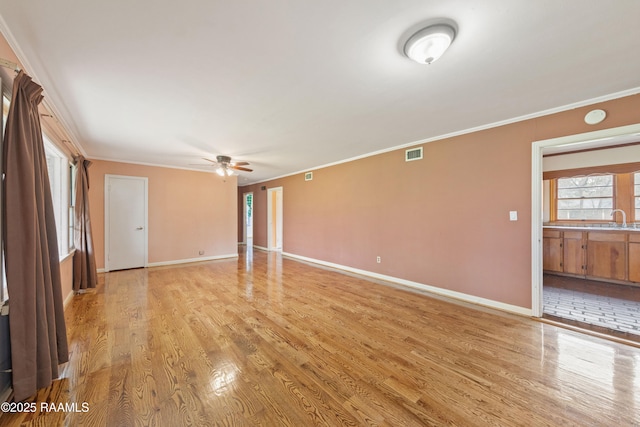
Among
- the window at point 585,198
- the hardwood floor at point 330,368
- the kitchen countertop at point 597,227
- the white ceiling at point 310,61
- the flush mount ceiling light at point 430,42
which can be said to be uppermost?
the white ceiling at point 310,61

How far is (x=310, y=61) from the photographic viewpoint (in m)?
1.86

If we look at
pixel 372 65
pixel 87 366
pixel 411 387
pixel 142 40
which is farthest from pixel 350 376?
pixel 142 40

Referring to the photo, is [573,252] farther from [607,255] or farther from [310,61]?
[310,61]

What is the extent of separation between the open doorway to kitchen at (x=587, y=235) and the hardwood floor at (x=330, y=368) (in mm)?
957

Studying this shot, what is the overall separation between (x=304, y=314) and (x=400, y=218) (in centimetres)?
238

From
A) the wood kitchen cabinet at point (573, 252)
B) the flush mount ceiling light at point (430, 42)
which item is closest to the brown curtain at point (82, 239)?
the flush mount ceiling light at point (430, 42)

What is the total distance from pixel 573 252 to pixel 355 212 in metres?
4.00

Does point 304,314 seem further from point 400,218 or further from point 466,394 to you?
point 400,218

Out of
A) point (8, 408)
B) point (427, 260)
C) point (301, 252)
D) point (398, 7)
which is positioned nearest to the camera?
point (398, 7)

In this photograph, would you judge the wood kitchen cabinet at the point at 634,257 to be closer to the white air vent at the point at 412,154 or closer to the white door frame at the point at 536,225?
the white door frame at the point at 536,225

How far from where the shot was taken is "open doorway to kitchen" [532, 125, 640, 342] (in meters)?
2.86

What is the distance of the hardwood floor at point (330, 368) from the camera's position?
1496 millimetres

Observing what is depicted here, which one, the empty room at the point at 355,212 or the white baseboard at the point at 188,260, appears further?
the white baseboard at the point at 188,260

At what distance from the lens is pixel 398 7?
4.51 feet
